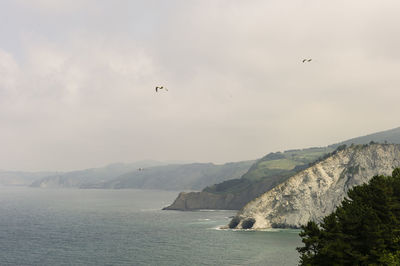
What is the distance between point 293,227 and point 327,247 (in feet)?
370

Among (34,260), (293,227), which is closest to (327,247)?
(34,260)

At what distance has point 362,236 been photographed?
1999 inches

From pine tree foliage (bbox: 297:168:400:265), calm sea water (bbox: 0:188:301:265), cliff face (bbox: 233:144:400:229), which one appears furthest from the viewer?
cliff face (bbox: 233:144:400:229)

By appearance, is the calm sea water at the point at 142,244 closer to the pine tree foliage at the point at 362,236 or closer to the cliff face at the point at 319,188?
the cliff face at the point at 319,188

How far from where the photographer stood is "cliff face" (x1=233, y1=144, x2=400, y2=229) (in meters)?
159

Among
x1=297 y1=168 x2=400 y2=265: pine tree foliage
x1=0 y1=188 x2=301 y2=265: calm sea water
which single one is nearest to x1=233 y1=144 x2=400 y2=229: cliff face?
x1=0 y1=188 x2=301 y2=265: calm sea water

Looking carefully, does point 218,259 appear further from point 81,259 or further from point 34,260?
point 34,260

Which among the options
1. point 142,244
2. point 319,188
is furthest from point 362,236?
point 319,188

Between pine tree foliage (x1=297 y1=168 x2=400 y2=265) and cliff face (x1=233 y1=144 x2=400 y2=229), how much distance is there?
102586 mm

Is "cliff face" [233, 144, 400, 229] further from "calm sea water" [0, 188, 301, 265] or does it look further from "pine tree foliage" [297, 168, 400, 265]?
Result: "pine tree foliage" [297, 168, 400, 265]

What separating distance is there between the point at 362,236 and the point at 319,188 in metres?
120

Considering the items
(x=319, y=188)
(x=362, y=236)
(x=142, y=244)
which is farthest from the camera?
(x=319, y=188)

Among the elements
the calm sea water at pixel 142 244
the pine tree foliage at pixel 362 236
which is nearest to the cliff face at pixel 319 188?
Answer: the calm sea water at pixel 142 244

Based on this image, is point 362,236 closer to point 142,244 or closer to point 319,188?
point 142,244
